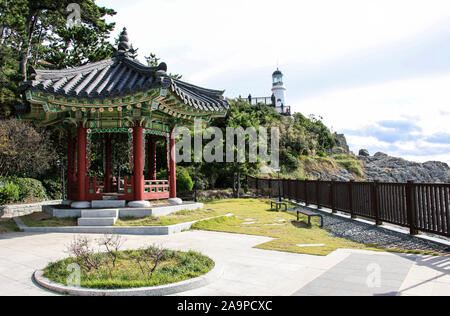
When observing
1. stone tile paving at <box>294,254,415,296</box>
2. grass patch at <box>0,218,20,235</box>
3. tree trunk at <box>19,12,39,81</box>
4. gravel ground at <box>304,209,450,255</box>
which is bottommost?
gravel ground at <box>304,209,450,255</box>

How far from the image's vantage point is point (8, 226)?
413 inches

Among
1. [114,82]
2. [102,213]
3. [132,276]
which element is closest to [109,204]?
[102,213]

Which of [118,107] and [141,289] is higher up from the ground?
[118,107]

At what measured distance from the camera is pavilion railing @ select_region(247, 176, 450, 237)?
6773 mm

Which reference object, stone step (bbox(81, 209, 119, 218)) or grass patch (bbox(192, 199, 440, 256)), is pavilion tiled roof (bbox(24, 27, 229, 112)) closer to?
stone step (bbox(81, 209, 119, 218))

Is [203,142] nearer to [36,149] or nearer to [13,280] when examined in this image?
[36,149]

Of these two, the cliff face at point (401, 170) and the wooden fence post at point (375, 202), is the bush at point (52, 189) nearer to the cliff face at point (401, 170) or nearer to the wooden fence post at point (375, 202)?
the wooden fence post at point (375, 202)

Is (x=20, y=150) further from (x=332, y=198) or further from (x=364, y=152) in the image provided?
(x=364, y=152)

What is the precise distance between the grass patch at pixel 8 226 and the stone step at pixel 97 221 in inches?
87.2

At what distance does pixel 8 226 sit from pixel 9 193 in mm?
4598

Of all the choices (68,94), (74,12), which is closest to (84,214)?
(68,94)

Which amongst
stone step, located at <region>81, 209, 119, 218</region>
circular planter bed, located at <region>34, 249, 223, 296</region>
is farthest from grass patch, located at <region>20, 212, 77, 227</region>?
circular planter bed, located at <region>34, 249, 223, 296</region>

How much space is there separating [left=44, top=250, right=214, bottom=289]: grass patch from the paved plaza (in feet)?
1.05
